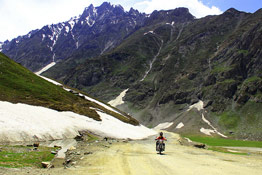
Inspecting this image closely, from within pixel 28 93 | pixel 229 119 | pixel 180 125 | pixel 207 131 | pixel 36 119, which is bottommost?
pixel 36 119

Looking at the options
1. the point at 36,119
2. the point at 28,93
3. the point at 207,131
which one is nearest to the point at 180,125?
the point at 207,131

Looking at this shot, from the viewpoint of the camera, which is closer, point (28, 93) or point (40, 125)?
point (40, 125)

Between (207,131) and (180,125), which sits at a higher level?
(180,125)

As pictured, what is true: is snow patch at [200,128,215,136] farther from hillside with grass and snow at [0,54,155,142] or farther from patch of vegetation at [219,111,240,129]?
hillside with grass and snow at [0,54,155,142]

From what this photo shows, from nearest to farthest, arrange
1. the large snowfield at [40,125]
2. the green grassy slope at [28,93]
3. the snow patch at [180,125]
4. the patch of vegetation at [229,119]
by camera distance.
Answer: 1. the large snowfield at [40,125]
2. the green grassy slope at [28,93]
3. the patch of vegetation at [229,119]
4. the snow patch at [180,125]

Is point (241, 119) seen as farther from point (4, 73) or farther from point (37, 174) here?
point (37, 174)

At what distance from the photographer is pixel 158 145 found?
2845cm

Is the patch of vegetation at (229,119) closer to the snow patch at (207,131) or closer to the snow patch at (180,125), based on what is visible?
the snow patch at (207,131)

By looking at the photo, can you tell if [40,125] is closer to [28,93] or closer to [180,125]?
[28,93]

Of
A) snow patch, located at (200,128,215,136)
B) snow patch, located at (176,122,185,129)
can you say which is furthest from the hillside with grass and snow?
snow patch, located at (176,122,185,129)

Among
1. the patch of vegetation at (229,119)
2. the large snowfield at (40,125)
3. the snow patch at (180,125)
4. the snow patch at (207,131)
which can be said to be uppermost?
the patch of vegetation at (229,119)

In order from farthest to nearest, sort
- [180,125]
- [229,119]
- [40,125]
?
[180,125], [229,119], [40,125]

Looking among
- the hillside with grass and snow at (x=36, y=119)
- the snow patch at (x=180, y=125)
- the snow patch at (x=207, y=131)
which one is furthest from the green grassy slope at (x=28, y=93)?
the snow patch at (x=180, y=125)

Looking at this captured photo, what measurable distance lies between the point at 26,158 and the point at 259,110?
183703 mm
